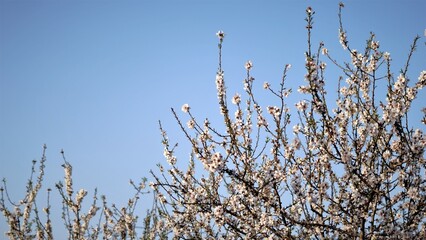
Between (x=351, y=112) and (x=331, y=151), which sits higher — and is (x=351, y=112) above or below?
above

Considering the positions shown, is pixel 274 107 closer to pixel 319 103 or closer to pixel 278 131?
pixel 278 131

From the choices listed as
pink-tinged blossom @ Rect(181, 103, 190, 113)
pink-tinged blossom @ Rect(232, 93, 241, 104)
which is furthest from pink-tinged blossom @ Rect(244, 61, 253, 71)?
pink-tinged blossom @ Rect(181, 103, 190, 113)

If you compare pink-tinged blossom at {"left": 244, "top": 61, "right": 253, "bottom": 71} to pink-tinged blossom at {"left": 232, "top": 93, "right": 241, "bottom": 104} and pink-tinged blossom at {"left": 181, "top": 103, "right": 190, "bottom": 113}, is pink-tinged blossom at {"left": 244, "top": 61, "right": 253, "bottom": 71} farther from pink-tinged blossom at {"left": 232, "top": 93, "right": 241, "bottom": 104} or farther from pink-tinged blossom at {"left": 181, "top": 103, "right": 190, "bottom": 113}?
pink-tinged blossom at {"left": 181, "top": 103, "right": 190, "bottom": 113}

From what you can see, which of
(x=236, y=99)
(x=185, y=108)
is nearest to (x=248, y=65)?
(x=236, y=99)

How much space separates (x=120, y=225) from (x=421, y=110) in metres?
5.80

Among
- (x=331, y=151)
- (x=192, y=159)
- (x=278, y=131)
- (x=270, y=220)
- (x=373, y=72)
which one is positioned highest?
(x=373, y=72)

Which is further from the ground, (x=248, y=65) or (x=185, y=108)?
(x=248, y=65)

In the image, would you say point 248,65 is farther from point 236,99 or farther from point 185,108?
point 185,108

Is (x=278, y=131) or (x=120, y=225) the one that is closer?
(x=278, y=131)

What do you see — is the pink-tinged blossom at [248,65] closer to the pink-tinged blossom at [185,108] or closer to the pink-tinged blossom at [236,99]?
the pink-tinged blossom at [236,99]

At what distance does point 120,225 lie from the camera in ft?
22.8

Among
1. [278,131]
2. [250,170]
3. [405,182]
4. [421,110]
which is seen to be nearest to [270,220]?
[250,170]

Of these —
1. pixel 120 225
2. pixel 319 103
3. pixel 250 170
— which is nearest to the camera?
pixel 319 103

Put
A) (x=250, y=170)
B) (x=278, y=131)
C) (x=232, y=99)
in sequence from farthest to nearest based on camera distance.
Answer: (x=232, y=99) < (x=278, y=131) < (x=250, y=170)
